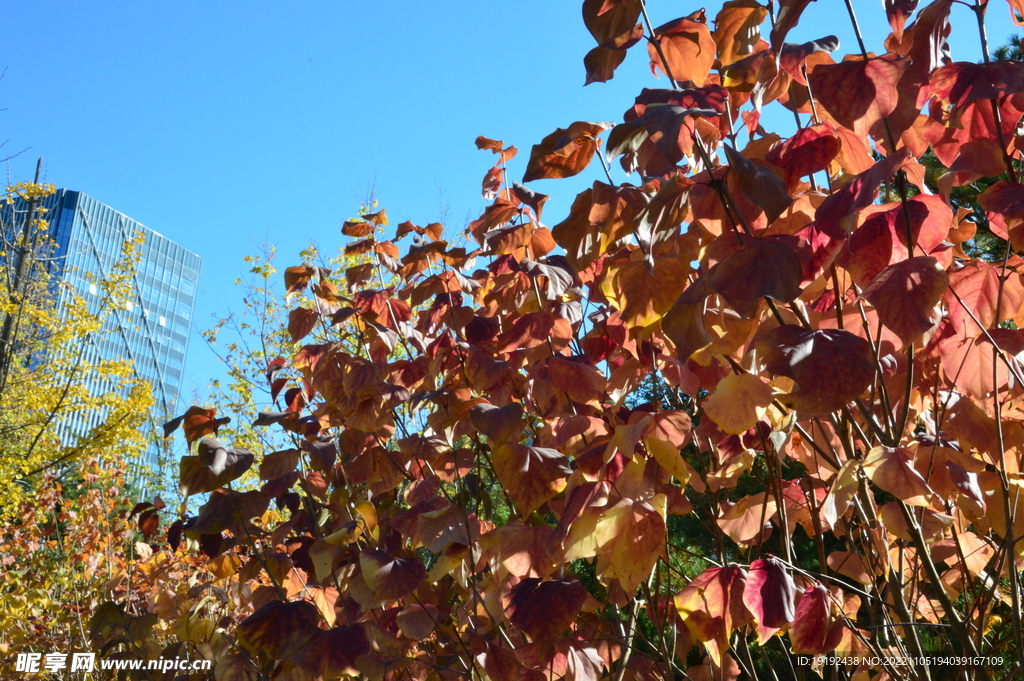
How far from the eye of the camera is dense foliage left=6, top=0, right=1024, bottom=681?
688 mm

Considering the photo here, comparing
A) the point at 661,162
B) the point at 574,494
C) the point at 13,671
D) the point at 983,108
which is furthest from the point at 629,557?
the point at 13,671

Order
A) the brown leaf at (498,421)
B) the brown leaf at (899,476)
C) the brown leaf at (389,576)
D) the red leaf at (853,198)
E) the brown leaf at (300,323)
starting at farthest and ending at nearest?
the brown leaf at (300,323), the brown leaf at (389,576), the brown leaf at (498,421), the brown leaf at (899,476), the red leaf at (853,198)

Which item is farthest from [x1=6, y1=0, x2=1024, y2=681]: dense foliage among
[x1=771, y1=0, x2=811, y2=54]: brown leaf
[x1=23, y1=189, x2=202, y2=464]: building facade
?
[x1=23, y1=189, x2=202, y2=464]: building facade

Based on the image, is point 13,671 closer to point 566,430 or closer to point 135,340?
point 566,430

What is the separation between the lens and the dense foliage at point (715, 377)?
69cm

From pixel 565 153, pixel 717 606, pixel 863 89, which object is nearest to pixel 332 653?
pixel 717 606

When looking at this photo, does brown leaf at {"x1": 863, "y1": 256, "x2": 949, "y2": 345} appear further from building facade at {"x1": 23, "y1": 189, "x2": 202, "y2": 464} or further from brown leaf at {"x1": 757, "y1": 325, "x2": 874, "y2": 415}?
building facade at {"x1": 23, "y1": 189, "x2": 202, "y2": 464}

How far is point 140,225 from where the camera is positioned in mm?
54406

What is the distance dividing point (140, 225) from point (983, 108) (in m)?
62.2

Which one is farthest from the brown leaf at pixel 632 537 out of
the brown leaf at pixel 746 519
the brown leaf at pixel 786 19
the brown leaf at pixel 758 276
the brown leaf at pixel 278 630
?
the brown leaf at pixel 278 630

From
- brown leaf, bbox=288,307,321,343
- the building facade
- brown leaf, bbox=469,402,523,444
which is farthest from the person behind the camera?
the building facade

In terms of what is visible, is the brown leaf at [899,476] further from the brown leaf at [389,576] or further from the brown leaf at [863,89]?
the brown leaf at [389,576]

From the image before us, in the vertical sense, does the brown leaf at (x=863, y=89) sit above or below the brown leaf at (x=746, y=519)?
above

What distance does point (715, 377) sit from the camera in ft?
3.49
